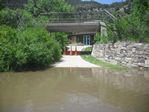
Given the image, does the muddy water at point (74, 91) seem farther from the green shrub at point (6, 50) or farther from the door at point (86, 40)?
the door at point (86, 40)

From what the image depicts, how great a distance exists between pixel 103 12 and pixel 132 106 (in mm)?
21421

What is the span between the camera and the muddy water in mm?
9359

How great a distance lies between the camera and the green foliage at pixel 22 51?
689 inches

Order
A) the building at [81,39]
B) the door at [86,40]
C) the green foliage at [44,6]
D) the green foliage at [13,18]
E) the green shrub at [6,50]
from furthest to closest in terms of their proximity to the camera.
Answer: the door at [86,40] < the building at [81,39] < the green foliage at [44,6] < the green foliage at [13,18] < the green shrub at [6,50]

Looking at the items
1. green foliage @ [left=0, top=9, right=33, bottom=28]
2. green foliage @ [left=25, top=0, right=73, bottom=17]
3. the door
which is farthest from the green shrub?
the door

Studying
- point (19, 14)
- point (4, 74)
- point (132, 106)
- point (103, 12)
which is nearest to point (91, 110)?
point (132, 106)

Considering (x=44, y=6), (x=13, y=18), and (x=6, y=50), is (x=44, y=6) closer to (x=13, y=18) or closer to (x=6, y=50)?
(x=13, y=18)

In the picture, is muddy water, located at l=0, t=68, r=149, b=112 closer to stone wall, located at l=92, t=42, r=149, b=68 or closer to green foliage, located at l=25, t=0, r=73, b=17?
stone wall, located at l=92, t=42, r=149, b=68

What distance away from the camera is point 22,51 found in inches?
705

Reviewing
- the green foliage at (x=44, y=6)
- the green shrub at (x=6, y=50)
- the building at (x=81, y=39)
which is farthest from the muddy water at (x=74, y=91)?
the building at (x=81, y=39)

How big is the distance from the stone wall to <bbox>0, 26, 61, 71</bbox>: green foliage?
4.25 meters

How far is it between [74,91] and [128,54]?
25.2 feet

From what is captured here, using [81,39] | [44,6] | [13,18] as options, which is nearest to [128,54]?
[13,18]

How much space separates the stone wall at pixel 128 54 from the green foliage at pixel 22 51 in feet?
13.9
